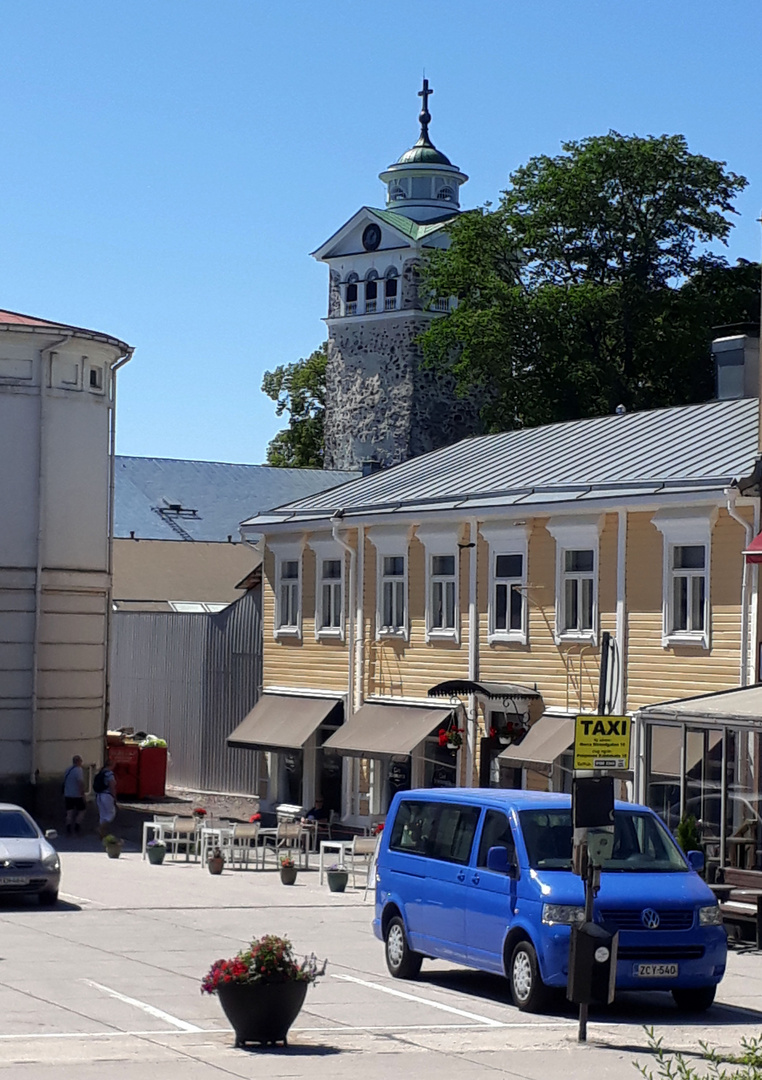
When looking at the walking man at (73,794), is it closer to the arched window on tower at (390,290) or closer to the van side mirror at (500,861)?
the van side mirror at (500,861)

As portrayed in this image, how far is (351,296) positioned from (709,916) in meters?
66.7

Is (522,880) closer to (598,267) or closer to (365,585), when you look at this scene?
(365,585)

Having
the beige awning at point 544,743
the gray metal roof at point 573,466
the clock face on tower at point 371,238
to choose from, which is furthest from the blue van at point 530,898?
the clock face on tower at point 371,238

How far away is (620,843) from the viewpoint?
57.2 ft

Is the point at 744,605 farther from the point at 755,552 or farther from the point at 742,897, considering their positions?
the point at 742,897

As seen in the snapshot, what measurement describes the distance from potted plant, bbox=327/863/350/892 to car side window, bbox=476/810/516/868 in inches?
394

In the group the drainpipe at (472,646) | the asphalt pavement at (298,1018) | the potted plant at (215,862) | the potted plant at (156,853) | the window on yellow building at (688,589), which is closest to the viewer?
the asphalt pavement at (298,1018)

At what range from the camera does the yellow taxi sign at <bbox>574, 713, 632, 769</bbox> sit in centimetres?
1537

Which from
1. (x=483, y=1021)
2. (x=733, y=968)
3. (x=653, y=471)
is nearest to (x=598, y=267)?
(x=653, y=471)

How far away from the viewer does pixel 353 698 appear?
3625 cm

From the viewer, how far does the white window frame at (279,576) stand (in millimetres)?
38188

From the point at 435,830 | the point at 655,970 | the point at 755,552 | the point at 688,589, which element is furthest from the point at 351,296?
the point at 655,970

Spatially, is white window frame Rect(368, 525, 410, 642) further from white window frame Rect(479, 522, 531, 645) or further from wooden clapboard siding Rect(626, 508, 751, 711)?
wooden clapboard siding Rect(626, 508, 751, 711)

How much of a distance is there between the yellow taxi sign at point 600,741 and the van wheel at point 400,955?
3.96 m
